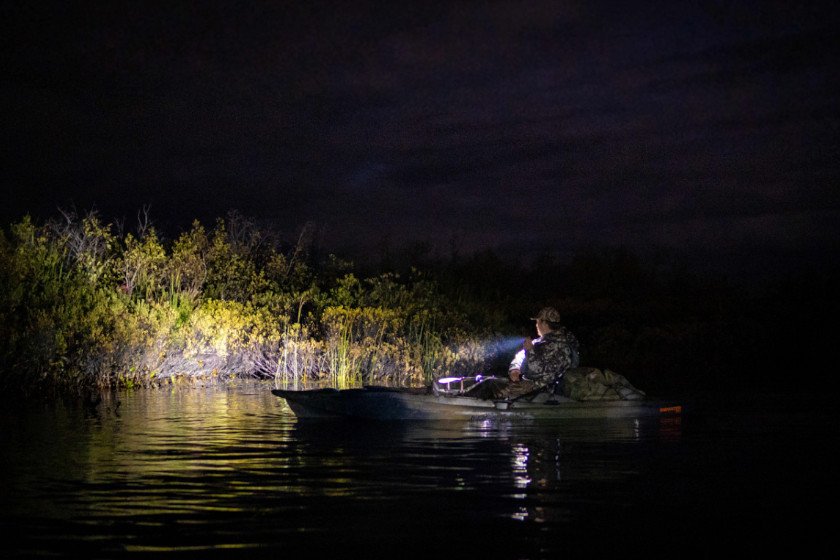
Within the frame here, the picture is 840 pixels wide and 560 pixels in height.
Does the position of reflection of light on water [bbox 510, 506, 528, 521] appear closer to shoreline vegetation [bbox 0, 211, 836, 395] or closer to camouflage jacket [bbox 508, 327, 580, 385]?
camouflage jacket [bbox 508, 327, 580, 385]

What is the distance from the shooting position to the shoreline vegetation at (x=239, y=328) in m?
19.8

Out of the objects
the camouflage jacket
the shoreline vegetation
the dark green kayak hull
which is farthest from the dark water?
the shoreline vegetation

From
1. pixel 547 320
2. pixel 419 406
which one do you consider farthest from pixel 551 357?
pixel 419 406

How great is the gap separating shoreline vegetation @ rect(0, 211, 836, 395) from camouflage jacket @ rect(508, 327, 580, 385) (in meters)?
7.77

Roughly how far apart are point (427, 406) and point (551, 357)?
6.81 feet

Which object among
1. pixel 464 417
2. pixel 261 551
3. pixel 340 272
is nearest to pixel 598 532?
pixel 261 551

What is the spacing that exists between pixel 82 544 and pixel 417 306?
726 inches

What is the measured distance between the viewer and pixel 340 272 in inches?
1272

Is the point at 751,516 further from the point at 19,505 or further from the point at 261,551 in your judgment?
the point at 19,505

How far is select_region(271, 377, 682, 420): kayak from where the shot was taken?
1520 cm

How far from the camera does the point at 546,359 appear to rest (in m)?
15.6

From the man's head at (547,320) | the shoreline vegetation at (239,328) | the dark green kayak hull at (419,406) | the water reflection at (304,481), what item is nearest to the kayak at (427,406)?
the dark green kayak hull at (419,406)

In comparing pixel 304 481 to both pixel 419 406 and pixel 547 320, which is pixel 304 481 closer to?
pixel 419 406

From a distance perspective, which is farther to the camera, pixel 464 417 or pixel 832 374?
pixel 832 374
